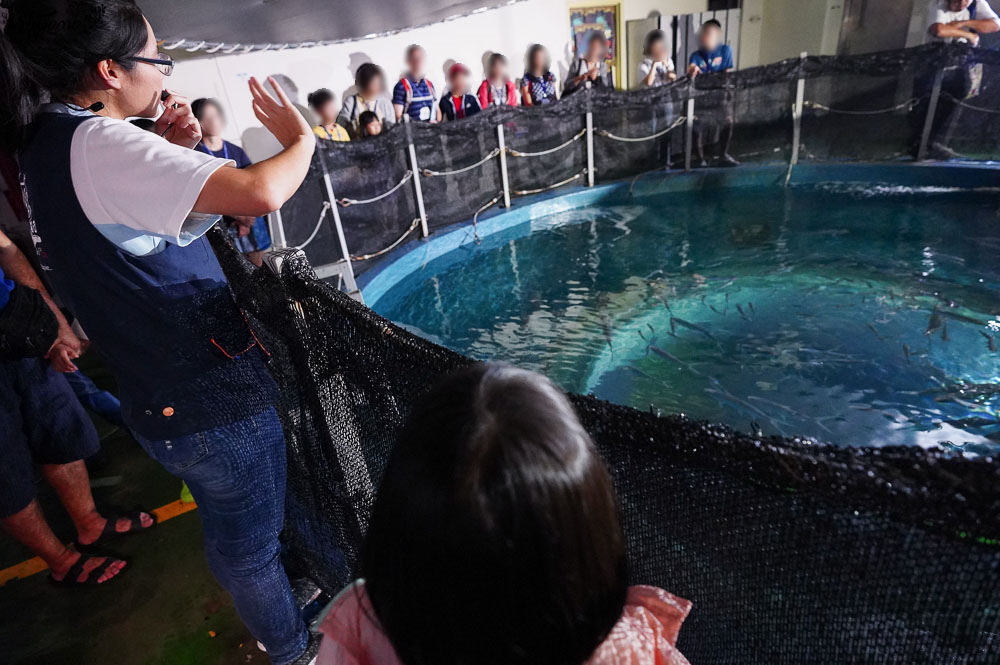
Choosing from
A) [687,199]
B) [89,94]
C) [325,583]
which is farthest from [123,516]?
[687,199]

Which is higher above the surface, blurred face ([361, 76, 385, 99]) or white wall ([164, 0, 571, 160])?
white wall ([164, 0, 571, 160])

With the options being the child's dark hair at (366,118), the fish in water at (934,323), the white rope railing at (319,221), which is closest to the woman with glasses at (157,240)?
the white rope railing at (319,221)

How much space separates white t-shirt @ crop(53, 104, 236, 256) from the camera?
3.58 ft

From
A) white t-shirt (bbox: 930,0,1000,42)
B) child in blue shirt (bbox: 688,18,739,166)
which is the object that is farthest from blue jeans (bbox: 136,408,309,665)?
white t-shirt (bbox: 930,0,1000,42)

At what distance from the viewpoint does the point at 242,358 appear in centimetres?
158

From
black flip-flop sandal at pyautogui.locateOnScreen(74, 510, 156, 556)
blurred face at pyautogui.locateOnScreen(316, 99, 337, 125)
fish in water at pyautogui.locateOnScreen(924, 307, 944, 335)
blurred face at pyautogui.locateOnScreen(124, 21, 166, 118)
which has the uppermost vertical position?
blurred face at pyautogui.locateOnScreen(124, 21, 166, 118)

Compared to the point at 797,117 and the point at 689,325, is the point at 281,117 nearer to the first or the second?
the point at 689,325

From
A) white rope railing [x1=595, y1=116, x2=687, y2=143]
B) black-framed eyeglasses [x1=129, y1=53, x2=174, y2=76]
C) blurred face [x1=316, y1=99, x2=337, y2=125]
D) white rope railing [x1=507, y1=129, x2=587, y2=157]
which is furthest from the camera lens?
white rope railing [x1=595, y1=116, x2=687, y2=143]

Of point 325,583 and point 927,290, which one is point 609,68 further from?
point 325,583

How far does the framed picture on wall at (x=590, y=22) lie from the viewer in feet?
37.7

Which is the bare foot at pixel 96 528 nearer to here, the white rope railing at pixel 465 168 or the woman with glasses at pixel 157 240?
the woman with glasses at pixel 157 240

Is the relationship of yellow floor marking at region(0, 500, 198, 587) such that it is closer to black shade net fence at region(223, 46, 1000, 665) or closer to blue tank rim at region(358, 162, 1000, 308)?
black shade net fence at region(223, 46, 1000, 665)

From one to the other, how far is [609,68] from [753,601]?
12.7 metres

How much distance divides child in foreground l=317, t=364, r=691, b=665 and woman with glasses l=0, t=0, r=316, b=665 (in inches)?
31.6
